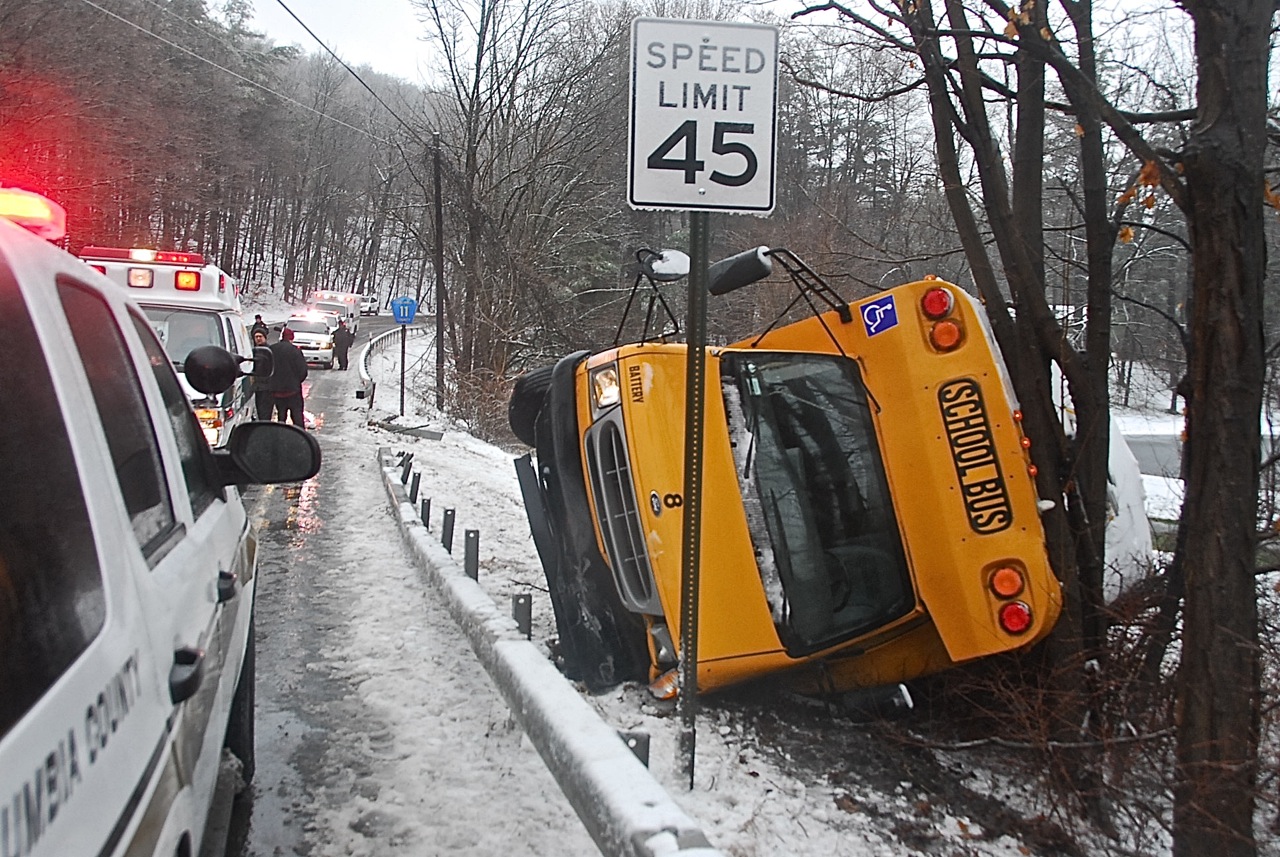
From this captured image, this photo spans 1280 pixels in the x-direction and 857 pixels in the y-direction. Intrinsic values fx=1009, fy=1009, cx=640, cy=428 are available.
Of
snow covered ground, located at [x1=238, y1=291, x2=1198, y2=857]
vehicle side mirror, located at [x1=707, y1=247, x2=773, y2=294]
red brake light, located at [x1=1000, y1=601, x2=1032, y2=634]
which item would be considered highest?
vehicle side mirror, located at [x1=707, y1=247, x2=773, y2=294]

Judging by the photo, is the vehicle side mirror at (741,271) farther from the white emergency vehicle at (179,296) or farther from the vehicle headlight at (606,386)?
the white emergency vehicle at (179,296)

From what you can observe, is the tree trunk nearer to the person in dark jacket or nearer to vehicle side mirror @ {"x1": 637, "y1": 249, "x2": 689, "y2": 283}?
vehicle side mirror @ {"x1": 637, "y1": 249, "x2": 689, "y2": 283}

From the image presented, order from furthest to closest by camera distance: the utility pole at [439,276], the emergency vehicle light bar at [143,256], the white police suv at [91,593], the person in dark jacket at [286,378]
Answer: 1. the utility pole at [439,276]
2. the person in dark jacket at [286,378]
3. the emergency vehicle light bar at [143,256]
4. the white police suv at [91,593]

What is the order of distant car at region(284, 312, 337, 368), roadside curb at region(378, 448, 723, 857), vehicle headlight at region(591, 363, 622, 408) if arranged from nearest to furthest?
roadside curb at region(378, 448, 723, 857)
vehicle headlight at region(591, 363, 622, 408)
distant car at region(284, 312, 337, 368)

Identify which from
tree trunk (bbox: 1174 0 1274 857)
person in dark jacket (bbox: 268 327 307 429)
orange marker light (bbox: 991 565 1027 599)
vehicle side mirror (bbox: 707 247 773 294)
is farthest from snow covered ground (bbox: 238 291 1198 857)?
person in dark jacket (bbox: 268 327 307 429)

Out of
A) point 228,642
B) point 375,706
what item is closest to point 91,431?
point 228,642

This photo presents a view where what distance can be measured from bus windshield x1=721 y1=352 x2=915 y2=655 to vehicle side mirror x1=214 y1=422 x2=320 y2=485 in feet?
9.21

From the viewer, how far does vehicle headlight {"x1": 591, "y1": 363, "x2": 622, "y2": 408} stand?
18.8ft

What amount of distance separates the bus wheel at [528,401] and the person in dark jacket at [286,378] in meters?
8.04

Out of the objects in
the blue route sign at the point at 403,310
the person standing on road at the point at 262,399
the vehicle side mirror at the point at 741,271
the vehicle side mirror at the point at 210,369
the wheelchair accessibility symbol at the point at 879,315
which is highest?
the blue route sign at the point at 403,310

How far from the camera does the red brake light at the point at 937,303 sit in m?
5.50

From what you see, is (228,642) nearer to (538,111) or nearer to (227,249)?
(538,111)

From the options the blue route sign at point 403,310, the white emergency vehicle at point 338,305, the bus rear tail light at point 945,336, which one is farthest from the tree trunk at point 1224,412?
the white emergency vehicle at point 338,305

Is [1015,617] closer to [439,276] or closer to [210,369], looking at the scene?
[210,369]
